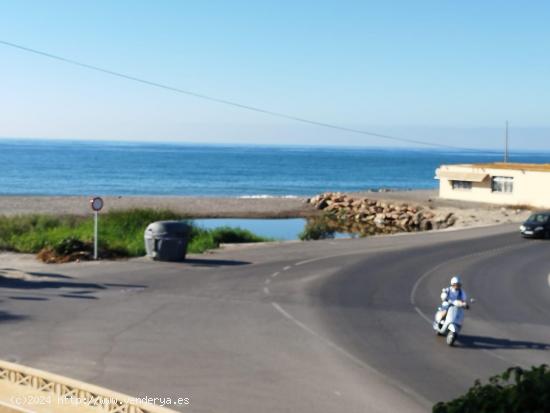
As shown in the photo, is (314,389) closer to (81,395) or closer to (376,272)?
(81,395)

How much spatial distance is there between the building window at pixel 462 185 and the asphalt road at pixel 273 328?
35954 millimetres

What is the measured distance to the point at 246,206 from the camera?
240ft

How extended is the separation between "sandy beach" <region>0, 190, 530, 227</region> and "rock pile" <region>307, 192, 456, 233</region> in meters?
0.85

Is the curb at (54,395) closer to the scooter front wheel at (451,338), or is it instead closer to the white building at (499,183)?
the scooter front wheel at (451,338)

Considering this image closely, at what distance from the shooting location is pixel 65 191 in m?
95.2

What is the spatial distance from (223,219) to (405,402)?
170ft

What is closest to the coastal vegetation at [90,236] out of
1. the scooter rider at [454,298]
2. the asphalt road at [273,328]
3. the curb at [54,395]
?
the asphalt road at [273,328]

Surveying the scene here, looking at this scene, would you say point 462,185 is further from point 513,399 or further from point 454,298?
point 513,399

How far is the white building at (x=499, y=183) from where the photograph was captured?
191 feet

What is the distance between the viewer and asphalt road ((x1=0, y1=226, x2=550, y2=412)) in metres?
12.8

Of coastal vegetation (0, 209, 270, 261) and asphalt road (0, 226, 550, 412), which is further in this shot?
coastal vegetation (0, 209, 270, 261)

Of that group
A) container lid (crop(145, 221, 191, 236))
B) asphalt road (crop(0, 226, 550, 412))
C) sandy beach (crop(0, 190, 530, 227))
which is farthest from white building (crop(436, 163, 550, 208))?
container lid (crop(145, 221, 191, 236))

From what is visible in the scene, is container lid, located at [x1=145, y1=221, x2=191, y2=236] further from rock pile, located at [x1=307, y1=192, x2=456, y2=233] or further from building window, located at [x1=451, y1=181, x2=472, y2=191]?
building window, located at [x1=451, y1=181, x2=472, y2=191]

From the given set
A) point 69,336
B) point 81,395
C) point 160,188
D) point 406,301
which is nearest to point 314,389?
point 81,395
